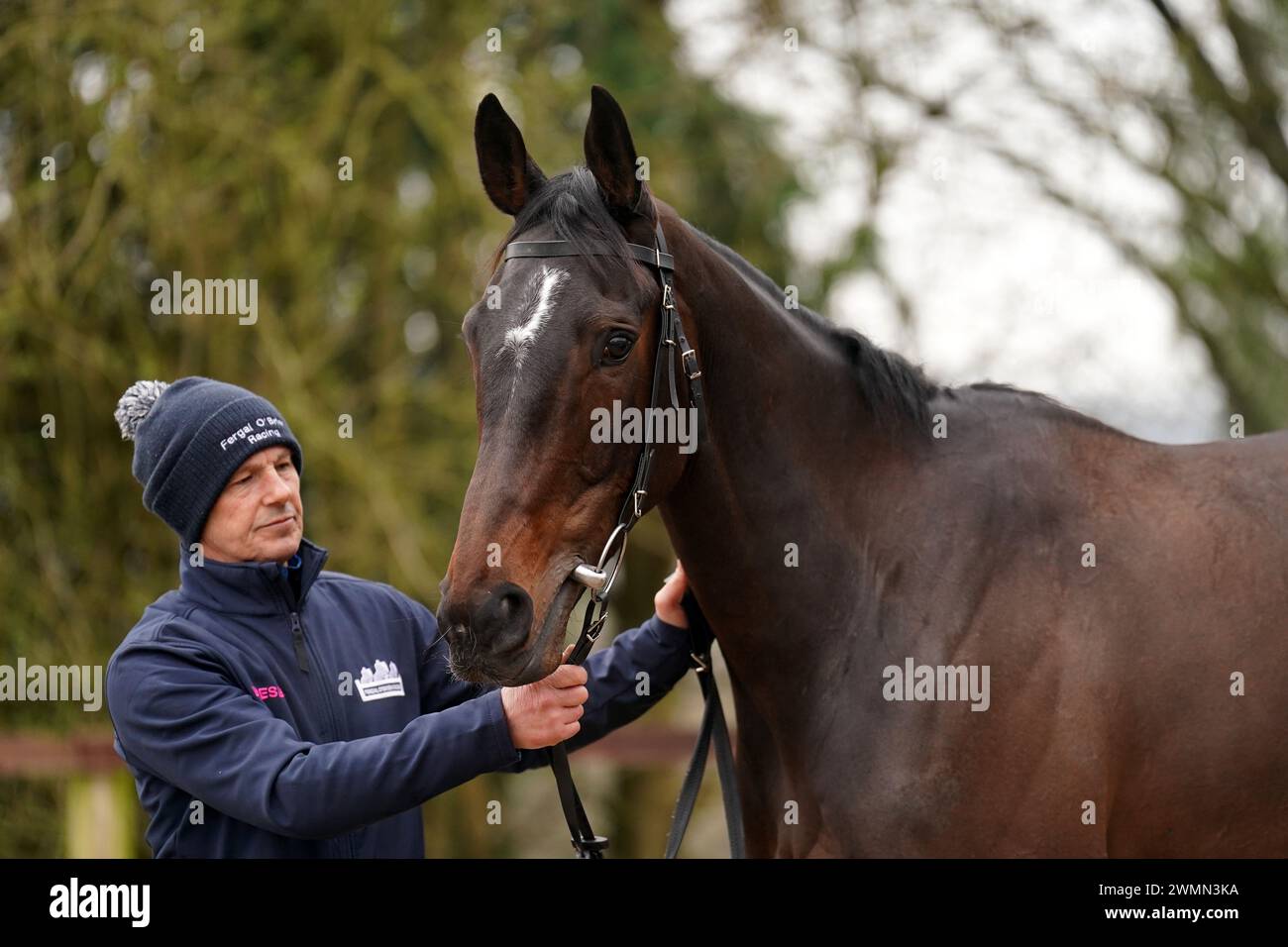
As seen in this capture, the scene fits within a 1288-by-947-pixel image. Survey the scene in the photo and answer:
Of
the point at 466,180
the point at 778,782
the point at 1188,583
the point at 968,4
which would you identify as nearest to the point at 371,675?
the point at 778,782

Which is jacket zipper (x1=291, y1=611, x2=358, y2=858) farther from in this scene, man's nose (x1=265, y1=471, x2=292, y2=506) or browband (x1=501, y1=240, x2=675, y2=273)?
browband (x1=501, y1=240, x2=675, y2=273)

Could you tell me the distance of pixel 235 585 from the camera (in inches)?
114

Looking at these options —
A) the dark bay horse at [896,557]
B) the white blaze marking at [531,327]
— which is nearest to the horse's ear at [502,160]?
the dark bay horse at [896,557]

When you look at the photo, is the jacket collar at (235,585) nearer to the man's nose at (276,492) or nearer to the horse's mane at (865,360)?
the man's nose at (276,492)

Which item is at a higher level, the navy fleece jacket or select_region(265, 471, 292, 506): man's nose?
select_region(265, 471, 292, 506): man's nose

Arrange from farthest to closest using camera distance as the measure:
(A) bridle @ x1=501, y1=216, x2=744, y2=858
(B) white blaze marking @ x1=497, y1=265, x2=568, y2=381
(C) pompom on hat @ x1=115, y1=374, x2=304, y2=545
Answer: (C) pompom on hat @ x1=115, y1=374, x2=304, y2=545 < (A) bridle @ x1=501, y1=216, x2=744, y2=858 < (B) white blaze marking @ x1=497, y1=265, x2=568, y2=381

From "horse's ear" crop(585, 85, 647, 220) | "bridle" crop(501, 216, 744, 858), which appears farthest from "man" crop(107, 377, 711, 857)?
"horse's ear" crop(585, 85, 647, 220)

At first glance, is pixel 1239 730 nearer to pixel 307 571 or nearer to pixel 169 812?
pixel 307 571

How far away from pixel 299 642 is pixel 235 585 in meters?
0.20

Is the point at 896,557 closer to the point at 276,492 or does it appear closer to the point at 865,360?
the point at 865,360

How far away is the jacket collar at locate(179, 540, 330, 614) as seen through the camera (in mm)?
2893

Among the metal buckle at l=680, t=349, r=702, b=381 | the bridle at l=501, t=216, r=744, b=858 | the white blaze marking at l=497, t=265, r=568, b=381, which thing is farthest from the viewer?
the metal buckle at l=680, t=349, r=702, b=381

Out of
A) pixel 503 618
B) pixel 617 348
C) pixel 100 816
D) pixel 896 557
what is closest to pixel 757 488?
pixel 896 557

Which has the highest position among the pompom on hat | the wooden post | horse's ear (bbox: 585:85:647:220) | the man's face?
horse's ear (bbox: 585:85:647:220)
